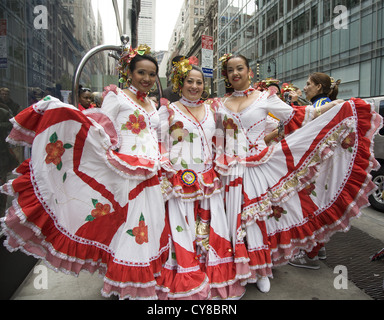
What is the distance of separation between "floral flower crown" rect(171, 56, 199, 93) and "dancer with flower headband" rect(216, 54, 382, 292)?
0.40m

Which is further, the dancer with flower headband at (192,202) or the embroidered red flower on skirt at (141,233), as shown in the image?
the dancer with flower headband at (192,202)

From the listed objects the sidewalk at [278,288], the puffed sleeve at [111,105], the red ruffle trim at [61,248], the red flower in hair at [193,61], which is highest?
the red flower in hair at [193,61]

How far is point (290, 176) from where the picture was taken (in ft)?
8.38

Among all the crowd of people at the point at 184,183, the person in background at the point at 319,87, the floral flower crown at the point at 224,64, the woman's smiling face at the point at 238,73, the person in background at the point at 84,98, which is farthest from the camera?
the person in background at the point at 84,98

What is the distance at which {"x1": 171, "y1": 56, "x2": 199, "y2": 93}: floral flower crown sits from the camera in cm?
266

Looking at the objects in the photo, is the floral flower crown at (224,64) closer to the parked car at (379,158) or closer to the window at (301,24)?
Result: the parked car at (379,158)

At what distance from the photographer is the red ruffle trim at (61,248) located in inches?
71.9

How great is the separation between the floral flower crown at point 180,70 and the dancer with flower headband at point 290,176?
0.40 meters

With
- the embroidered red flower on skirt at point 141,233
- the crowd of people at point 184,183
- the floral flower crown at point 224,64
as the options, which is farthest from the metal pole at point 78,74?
the floral flower crown at point 224,64

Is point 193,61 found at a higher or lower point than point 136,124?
higher

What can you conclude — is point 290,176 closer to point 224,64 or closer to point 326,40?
point 224,64

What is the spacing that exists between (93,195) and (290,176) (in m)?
1.62

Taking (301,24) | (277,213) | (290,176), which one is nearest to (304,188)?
(290,176)
